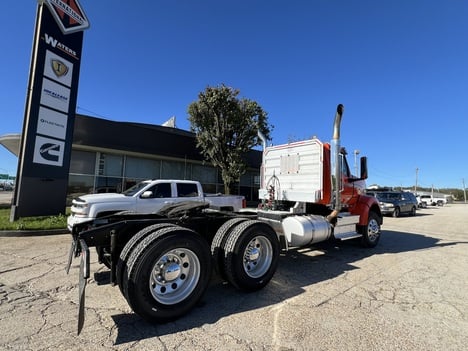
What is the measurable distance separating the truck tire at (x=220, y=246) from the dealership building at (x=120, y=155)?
11.4 m

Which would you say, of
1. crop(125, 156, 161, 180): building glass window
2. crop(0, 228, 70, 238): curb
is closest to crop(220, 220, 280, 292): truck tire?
crop(0, 228, 70, 238): curb

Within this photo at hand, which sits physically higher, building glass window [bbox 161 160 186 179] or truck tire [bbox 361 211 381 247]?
building glass window [bbox 161 160 186 179]

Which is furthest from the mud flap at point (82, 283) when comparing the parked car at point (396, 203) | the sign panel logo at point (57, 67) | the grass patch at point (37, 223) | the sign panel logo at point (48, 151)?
the parked car at point (396, 203)

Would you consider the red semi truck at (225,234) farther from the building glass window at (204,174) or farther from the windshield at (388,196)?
the windshield at (388,196)

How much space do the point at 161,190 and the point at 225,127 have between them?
31.7ft

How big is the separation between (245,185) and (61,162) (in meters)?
15.2

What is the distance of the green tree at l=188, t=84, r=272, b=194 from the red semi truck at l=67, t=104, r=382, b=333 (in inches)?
407

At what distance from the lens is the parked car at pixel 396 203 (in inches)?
734

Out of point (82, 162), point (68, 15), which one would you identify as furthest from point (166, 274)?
point (82, 162)

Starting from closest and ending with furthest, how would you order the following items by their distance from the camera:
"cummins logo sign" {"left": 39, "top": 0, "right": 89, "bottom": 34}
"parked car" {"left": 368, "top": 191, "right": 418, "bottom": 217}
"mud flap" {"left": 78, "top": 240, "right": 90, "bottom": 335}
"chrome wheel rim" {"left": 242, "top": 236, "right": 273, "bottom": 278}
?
"mud flap" {"left": 78, "top": 240, "right": 90, "bottom": 335} → "chrome wheel rim" {"left": 242, "top": 236, "right": 273, "bottom": 278} → "cummins logo sign" {"left": 39, "top": 0, "right": 89, "bottom": 34} → "parked car" {"left": 368, "top": 191, "right": 418, "bottom": 217}

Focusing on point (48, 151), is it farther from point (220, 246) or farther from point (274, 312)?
point (274, 312)

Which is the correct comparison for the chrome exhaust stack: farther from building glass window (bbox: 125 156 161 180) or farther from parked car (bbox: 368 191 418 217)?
parked car (bbox: 368 191 418 217)

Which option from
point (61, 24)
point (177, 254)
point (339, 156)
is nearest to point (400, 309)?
point (177, 254)

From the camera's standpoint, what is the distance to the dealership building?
582 inches
